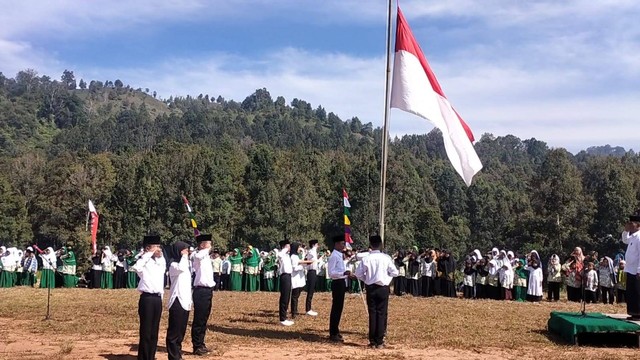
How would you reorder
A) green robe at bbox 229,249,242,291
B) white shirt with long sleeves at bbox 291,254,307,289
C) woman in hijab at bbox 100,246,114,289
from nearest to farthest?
white shirt with long sleeves at bbox 291,254,307,289, green robe at bbox 229,249,242,291, woman in hijab at bbox 100,246,114,289

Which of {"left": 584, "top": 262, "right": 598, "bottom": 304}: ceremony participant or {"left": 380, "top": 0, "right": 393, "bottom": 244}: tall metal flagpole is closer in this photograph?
{"left": 380, "top": 0, "right": 393, "bottom": 244}: tall metal flagpole

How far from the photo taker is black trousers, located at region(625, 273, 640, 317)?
13.2 meters

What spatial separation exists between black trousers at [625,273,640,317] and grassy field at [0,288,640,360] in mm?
1256

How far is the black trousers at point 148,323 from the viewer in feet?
33.1

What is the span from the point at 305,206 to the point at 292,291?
44944 mm

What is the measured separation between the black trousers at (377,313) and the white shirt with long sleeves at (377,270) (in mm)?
149

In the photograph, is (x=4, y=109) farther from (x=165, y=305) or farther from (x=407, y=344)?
(x=407, y=344)

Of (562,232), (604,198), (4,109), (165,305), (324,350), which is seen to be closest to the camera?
(324,350)

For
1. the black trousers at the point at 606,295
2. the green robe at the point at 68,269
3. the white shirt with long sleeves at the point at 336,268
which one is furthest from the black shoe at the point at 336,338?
the green robe at the point at 68,269

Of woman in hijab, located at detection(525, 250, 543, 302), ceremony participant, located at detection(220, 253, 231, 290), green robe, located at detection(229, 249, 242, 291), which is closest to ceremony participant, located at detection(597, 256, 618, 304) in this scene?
woman in hijab, located at detection(525, 250, 543, 302)

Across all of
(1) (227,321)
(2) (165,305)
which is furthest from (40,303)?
(1) (227,321)

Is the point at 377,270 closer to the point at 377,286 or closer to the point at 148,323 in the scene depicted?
the point at 377,286

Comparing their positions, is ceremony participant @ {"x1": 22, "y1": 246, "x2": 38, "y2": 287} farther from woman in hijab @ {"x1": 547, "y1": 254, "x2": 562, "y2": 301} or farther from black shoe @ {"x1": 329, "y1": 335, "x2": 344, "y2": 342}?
woman in hijab @ {"x1": 547, "y1": 254, "x2": 562, "y2": 301}

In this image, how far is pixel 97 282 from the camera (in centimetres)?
2766
